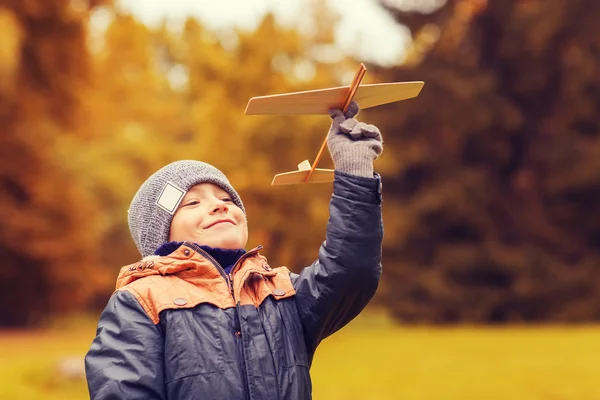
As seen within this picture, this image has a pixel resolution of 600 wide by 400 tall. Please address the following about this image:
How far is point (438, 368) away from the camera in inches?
302

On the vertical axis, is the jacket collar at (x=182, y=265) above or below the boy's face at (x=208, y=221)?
below

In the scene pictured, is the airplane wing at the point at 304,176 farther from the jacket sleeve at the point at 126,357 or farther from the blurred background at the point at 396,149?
the blurred background at the point at 396,149

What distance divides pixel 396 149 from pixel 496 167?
6.90 feet

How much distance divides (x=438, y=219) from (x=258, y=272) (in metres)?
13.1

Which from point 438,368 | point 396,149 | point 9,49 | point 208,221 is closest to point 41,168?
point 9,49

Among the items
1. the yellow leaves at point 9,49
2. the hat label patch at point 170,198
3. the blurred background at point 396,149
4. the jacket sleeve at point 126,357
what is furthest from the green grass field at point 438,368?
the jacket sleeve at point 126,357

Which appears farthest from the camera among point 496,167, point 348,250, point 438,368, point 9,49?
point 496,167

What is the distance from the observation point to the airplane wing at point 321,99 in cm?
205

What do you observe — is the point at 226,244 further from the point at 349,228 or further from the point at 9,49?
the point at 9,49

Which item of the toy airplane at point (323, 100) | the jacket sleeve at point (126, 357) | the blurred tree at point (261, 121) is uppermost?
the blurred tree at point (261, 121)

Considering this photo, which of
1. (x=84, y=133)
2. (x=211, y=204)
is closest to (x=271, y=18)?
(x=84, y=133)

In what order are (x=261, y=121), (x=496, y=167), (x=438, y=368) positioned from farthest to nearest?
(x=496, y=167) < (x=261, y=121) < (x=438, y=368)

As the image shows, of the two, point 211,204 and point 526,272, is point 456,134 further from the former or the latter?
point 211,204

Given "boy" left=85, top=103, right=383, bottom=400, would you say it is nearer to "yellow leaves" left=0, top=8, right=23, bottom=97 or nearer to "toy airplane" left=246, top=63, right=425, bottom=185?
"toy airplane" left=246, top=63, right=425, bottom=185
